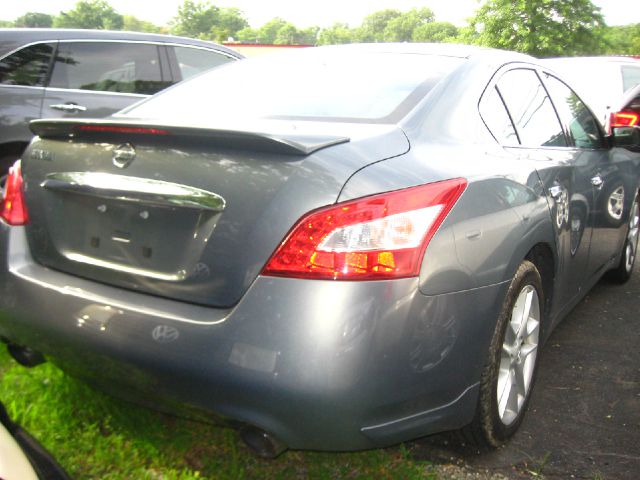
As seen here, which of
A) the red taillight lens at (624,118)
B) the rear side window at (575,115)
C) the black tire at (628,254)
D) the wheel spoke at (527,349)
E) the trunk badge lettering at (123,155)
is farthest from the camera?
the red taillight lens at (624,118)

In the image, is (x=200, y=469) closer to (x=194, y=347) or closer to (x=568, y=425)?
(x=194, y=347)

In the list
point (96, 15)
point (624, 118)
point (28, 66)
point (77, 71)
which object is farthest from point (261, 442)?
point (96, 15)

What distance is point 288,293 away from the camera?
1.91 m

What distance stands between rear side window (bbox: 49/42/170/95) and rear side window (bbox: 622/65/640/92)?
228 inches

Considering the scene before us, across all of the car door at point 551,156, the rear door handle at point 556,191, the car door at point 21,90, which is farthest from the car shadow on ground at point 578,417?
the car door at point 21,90

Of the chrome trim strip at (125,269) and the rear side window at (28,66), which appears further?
the rear side window at (28,66)

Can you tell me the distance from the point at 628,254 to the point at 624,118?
11.4 ft

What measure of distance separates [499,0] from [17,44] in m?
51.6

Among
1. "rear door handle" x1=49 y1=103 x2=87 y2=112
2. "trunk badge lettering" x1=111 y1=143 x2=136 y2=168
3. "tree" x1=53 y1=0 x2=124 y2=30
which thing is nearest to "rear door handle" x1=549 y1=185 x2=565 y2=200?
"trunk badge lettering" x1=111 y1=143 x2=136 y2=168

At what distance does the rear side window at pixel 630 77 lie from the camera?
29.1 ft

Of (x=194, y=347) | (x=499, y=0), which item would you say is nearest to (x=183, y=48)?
(x=194, y=347)

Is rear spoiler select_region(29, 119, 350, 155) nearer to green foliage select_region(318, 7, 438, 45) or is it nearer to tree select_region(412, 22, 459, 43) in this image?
tree select_region(412, 22, 459, 43)

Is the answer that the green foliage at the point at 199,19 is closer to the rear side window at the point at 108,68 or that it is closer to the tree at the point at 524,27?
the tree at the point at 524,27

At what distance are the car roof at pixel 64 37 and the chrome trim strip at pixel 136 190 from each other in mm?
3346
